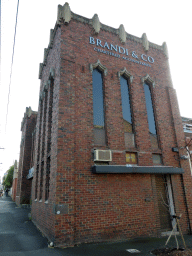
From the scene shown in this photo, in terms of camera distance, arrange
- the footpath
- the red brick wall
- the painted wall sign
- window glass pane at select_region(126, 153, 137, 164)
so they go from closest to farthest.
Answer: the footpath → window glass pane at select_region(126, 153, 137, 164) → the painted wall sign → the red brick wall

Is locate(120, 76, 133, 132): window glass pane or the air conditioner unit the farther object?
locate(120, 76, 133, 132): window glass pane

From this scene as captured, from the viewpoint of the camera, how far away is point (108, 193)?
8.59 metres

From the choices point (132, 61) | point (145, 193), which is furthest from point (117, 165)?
point (132, 61)

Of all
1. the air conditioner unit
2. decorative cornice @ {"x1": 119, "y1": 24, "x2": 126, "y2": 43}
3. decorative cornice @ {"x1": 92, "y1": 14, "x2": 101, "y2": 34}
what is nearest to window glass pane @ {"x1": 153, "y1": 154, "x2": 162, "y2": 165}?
the air conditioner unit

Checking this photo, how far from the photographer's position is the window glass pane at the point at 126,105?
10508 mm

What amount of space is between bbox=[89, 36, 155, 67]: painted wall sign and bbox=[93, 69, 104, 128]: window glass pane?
151cm

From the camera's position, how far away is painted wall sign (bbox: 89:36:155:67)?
1110 cm

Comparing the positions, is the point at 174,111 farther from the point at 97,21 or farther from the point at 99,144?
the point at 97,21

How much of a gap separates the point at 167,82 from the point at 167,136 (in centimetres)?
396

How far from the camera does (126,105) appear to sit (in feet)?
35.9

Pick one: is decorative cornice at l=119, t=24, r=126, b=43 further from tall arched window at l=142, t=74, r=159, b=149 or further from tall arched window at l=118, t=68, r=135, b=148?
tall arched window at l=142, t=74, r=159, b=149

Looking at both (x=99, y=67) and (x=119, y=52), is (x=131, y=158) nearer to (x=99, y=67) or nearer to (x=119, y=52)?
(x=99, y=67)

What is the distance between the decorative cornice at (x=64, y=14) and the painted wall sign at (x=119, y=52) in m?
1.61

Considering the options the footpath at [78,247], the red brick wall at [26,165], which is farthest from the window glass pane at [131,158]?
the red brick wall at [26,165]
